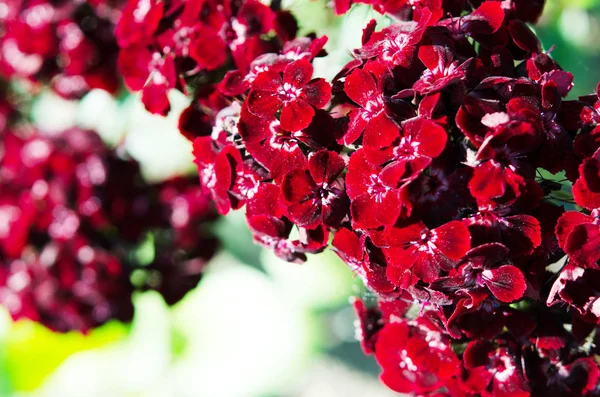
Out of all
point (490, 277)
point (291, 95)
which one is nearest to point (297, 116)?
point (291, 95)

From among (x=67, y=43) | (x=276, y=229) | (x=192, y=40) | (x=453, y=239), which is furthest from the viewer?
(x=67, y=43)

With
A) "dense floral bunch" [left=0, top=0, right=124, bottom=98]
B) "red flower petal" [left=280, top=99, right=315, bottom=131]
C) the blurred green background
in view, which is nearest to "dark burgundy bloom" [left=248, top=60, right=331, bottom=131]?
"red flower petal" [left=280, top=99, right=315, bottom=131]

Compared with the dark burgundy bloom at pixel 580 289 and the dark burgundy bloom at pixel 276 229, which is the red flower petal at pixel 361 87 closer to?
the dark burgundy bloom at pixel 276 229

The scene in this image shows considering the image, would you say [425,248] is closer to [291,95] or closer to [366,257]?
[366,257]

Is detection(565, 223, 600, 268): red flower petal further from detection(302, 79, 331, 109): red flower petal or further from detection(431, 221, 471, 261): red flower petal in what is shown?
detection(302, 79, 331, 109): red flower petal

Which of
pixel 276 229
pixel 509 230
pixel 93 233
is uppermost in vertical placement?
pixel 509 230

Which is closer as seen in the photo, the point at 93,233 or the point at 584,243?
the point at 584,243

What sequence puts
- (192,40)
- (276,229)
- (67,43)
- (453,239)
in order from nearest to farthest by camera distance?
(453,239)
(276,229)
(192,40)
(67,43)
